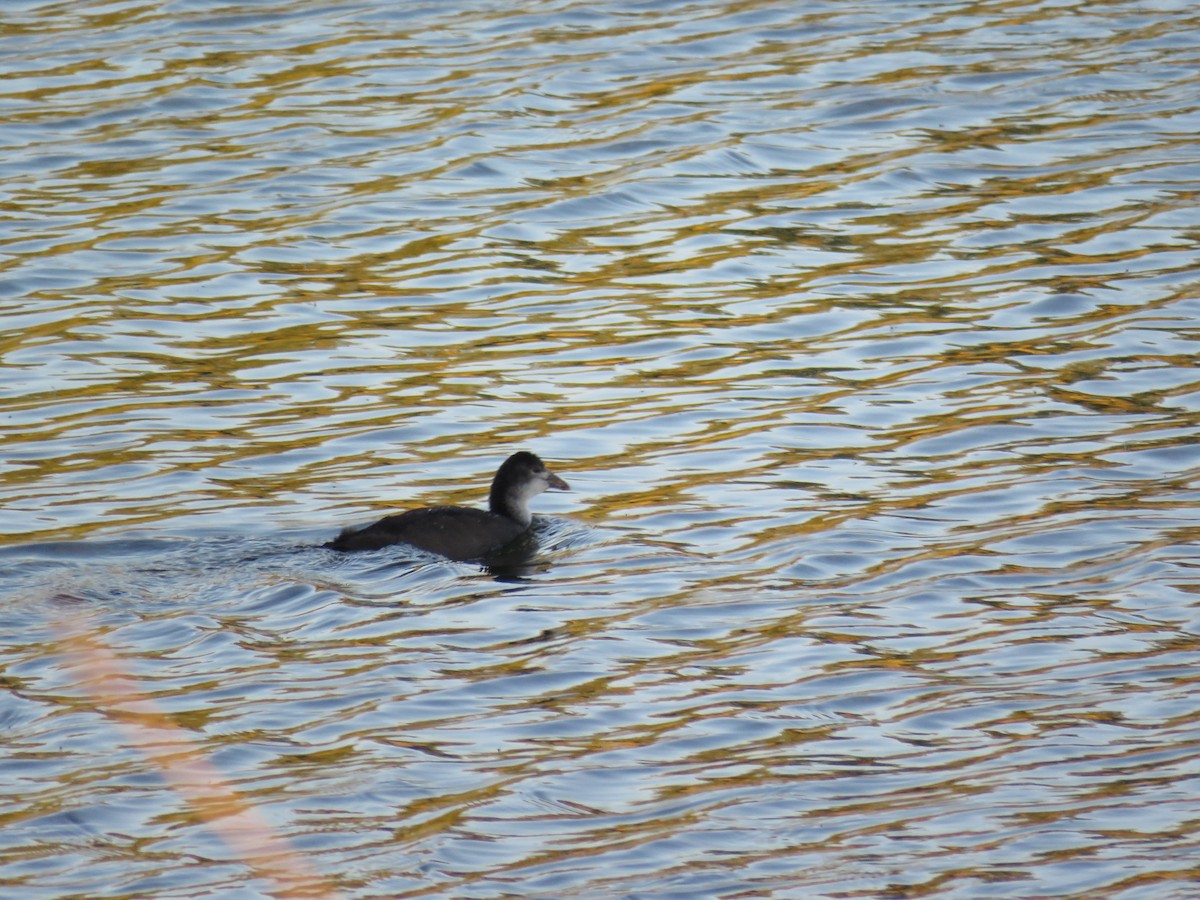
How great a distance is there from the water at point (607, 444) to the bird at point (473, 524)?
0.22m

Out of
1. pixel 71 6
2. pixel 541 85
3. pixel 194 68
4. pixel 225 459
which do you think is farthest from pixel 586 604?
pixel 71 6

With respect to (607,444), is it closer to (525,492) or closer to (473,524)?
(525,492)

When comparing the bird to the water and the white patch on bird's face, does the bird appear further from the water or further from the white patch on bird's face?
the water

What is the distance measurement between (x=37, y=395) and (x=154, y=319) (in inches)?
53.7

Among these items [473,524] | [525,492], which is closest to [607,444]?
[525,492]

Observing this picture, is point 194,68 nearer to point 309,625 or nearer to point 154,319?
point 154,319

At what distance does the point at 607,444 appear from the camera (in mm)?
11789

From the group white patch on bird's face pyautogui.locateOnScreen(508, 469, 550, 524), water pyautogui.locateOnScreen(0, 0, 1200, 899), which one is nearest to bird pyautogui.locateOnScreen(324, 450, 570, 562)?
white patch on bird's face pyautogui.locateOnScreen(508, 469, 550, 524)

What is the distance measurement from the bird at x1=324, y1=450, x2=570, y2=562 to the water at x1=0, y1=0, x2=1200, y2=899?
216 mm

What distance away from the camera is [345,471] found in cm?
1139

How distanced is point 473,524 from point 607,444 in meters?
1.54

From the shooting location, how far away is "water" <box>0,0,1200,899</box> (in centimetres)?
721

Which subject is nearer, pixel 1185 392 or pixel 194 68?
pixel 1185 392

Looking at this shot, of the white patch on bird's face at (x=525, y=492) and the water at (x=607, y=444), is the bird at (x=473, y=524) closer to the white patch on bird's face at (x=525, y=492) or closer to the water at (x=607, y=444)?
the white patch on bird's face at (x=525, y=492)
